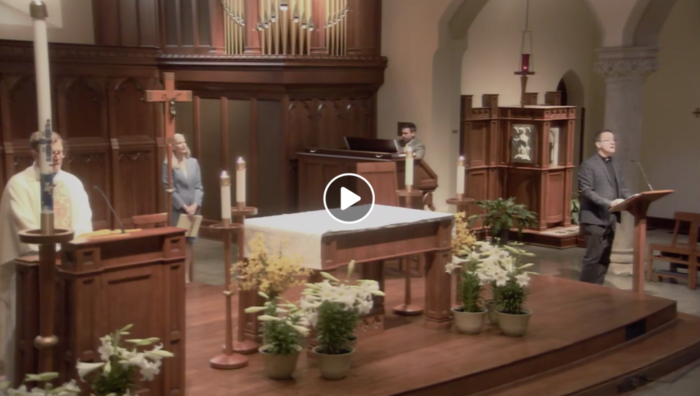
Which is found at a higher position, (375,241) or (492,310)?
(375,241)

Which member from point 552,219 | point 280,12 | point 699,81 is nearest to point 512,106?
point 552,219

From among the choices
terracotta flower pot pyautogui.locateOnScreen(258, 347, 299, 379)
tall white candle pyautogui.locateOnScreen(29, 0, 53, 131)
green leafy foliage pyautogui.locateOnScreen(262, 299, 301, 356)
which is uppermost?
tall white candle pyautogui.locateOnScreen(29, 0, 53, 131)

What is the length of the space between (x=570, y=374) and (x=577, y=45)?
890cm

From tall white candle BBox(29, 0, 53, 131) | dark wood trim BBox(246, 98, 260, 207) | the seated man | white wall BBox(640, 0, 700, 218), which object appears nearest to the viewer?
tall white candle BBox(29, 0, 53, 131)

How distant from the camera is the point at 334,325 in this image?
506 cm

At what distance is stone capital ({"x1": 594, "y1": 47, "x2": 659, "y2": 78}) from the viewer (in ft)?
29.6

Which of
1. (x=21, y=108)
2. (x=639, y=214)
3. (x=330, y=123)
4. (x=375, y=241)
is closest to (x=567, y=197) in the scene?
(x=330, y=123)

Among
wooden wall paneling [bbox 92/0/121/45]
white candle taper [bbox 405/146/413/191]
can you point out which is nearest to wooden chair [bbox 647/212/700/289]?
white candle taper [bbox 405/146/413/191]

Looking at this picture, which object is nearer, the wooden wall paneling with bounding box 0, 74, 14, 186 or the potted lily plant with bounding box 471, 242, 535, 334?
the potted lily plant with bounding box 471, 242, 535, 334

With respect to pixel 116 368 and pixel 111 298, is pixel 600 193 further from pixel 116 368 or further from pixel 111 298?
pixel 116 368

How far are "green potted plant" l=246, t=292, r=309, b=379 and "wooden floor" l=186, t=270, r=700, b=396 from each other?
88 mm

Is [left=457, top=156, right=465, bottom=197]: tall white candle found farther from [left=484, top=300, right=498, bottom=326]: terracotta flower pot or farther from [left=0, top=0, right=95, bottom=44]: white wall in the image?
[left=0, top=0, right=95, bottom=44]: white wall

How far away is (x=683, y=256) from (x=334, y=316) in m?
5.89

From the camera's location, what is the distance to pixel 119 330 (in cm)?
412
